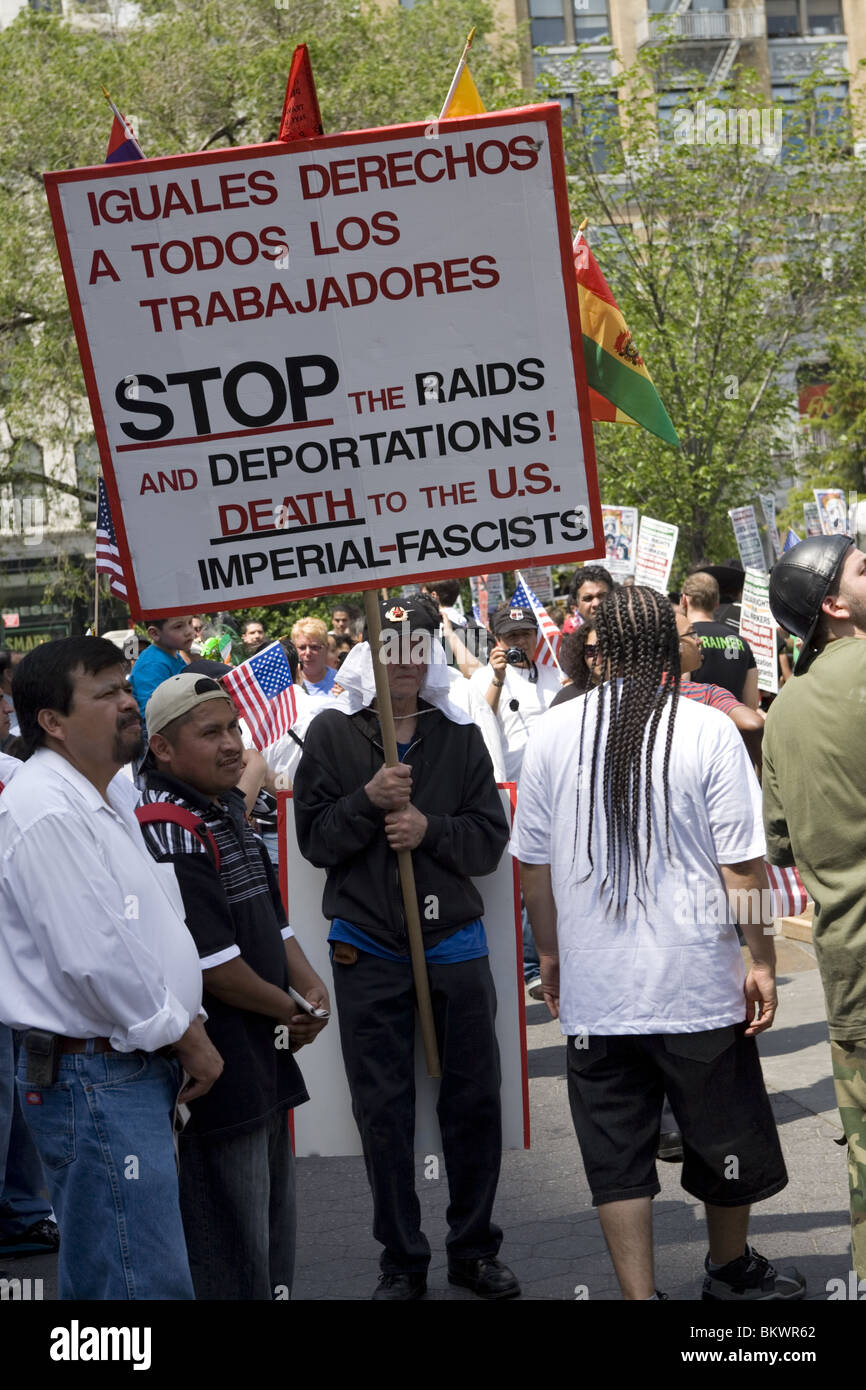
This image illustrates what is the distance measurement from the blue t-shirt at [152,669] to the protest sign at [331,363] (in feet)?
13.8

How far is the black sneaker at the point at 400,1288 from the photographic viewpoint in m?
4.81

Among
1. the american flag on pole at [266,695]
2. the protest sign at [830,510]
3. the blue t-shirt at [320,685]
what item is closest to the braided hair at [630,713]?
the american flag on pole at [266,695]

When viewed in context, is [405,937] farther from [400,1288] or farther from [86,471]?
[86,471]

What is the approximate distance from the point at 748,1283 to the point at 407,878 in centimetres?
148

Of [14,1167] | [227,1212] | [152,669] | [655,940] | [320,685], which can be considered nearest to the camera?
[227,1212]

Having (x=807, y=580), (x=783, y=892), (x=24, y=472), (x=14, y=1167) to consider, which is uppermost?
(x=807, y=580)

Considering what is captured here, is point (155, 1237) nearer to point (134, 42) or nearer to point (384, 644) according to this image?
point (384, 644)

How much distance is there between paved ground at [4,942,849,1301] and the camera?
16.2 ft

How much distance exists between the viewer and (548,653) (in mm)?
9398

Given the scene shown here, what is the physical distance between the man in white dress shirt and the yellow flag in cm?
250

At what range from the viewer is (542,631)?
31.2 feet

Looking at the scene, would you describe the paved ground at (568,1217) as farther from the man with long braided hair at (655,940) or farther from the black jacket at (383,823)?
the black jacket at (383,823)

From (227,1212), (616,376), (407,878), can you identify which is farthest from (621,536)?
(227,1212)

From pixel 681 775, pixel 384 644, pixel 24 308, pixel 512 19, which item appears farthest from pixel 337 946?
pixel 512 19
